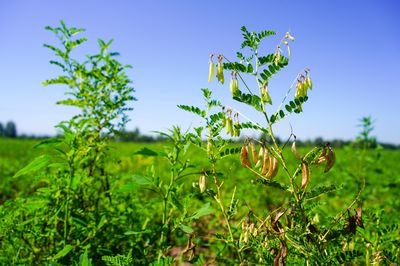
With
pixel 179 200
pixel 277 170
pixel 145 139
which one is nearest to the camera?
pixel 277 170

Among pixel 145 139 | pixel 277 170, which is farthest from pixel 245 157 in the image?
pixel 145 139

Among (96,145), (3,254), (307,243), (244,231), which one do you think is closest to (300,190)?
(307,243)

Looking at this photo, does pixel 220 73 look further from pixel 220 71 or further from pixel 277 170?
pixel 277 170

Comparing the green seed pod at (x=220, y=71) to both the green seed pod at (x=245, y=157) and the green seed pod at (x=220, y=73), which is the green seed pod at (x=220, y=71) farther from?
the green seed pod at (x=245, y=157)

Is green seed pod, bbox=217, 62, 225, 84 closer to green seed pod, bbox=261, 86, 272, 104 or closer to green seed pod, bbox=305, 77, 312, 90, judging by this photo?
green seed pod, bbox=261, 86, 272, 104

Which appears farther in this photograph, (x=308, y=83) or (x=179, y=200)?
(x=179, y=200)

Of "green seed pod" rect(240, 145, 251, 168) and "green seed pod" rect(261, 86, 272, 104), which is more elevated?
"green seed pod" rect(261, 86, 272, 104)

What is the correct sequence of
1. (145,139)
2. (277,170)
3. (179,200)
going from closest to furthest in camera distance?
(277,170) → (179,200) → (145,139)

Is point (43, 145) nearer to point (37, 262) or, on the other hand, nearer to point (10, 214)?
point (10, 214)

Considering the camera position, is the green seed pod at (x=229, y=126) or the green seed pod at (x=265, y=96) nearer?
the green seed pod at (x=265, y=96)

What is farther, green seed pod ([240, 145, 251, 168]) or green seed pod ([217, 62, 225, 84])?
green seed pod ([217, 62, 225, 84])

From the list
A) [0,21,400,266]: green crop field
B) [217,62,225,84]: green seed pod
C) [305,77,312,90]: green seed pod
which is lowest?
[0,21,400,266]: green crop field

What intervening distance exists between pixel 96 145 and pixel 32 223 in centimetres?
65

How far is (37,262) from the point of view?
2234mm
